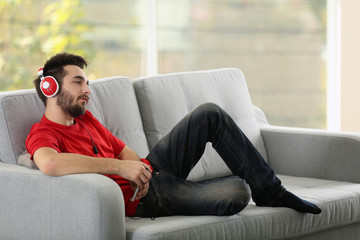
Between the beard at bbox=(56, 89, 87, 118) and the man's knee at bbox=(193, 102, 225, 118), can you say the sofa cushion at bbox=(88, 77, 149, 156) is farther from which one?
the man's knee at bbox=(193, 102, 225, 118)

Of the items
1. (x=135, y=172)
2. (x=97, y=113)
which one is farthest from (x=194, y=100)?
(x=135, y=172)

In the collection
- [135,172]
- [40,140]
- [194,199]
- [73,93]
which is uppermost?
[73,93]

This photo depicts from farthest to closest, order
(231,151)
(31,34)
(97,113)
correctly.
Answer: (31,34)
(97,113)
(231,151)

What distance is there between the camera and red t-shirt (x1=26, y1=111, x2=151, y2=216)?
2533 mm

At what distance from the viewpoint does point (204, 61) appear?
222 inches

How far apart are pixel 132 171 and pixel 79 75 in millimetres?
458

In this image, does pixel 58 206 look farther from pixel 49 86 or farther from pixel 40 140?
pixel 49 86

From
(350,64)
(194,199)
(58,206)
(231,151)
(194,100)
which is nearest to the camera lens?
(58,206)

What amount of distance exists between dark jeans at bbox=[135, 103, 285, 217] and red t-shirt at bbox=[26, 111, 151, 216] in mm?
92

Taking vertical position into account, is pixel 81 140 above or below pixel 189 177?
above

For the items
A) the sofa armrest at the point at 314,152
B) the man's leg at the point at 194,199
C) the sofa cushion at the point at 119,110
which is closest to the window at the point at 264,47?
the sofa armrest at the point at 314,152

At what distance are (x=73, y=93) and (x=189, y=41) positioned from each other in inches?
115

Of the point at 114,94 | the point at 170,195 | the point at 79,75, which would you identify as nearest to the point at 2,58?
the point at 114,94

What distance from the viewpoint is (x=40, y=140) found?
2504 millimetres
